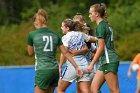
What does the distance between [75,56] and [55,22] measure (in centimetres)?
1494

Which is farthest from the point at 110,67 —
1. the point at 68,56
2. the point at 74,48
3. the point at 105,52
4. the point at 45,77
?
the point at 45,77

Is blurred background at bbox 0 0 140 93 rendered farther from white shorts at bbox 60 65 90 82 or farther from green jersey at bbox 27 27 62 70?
green jersey at bbox 27 27 62 70

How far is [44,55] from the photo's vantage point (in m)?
11.5

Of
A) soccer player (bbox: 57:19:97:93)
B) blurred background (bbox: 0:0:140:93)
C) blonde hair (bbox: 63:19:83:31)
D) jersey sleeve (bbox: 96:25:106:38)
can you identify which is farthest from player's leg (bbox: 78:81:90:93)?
blurred background (bbox: 0:0:140:93)

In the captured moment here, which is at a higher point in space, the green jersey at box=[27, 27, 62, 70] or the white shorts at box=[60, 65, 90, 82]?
the green jersey at box=[27, 27, 62, 70]

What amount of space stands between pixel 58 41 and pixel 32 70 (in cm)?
423

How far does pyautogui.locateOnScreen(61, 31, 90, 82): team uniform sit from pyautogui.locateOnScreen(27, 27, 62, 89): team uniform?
2.51 ft

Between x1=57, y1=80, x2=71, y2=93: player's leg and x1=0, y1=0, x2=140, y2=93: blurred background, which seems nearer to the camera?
x1=57, y1=80, x2=71, y2=93: player's leg

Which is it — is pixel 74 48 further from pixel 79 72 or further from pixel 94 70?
pixel 94 70

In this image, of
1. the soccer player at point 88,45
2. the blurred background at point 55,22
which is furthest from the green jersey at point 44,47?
the blurred background at point 55,22

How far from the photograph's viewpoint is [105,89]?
15.3 metres

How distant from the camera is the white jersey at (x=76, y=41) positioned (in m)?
12.3

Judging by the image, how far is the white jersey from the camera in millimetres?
12289

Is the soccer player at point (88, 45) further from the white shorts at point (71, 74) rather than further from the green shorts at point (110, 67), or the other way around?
the green shorts at point (110, 67)
